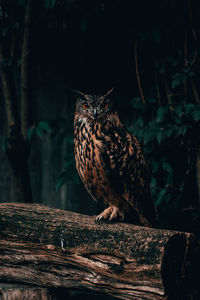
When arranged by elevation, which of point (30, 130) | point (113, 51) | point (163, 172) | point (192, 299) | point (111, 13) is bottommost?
point (192, 299)

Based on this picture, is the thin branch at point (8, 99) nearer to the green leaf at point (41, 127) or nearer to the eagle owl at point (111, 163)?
the green leaf at point (41, 127)

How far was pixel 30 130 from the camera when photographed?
3.22m

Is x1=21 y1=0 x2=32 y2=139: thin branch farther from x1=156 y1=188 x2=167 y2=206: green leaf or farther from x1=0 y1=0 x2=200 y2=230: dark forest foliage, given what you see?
x1=156 y1=188 x2=167 y2=206: green leaf

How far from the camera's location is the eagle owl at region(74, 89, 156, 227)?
7.82 feet

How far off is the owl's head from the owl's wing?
12 centimetres

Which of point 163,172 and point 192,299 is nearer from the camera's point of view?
point 192,299

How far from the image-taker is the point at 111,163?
2371mm

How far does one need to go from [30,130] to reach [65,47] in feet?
3.13

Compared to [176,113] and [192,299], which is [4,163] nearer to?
[176,113]

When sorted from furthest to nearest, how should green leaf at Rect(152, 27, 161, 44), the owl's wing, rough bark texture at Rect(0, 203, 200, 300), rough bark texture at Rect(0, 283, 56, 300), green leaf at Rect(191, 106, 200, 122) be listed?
green leaf at Rect(152, 27, 161, 44), green leaf at Rect(191, 106, 200, 122), the owl's wing, rough bark texture at Rect(0, 283, 56, 300), rough bark texture at Rect(0, 203, 200, 300)

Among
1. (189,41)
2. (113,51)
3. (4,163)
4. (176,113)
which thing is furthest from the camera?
(4,163)

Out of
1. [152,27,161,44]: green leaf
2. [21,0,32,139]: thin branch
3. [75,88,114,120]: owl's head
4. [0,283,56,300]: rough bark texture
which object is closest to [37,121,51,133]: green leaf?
[21,0,32,139]: thin branch

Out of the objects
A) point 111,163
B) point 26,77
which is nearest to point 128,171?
point 111,163

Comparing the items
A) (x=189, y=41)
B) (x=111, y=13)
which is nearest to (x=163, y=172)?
(x=189, y=41)
